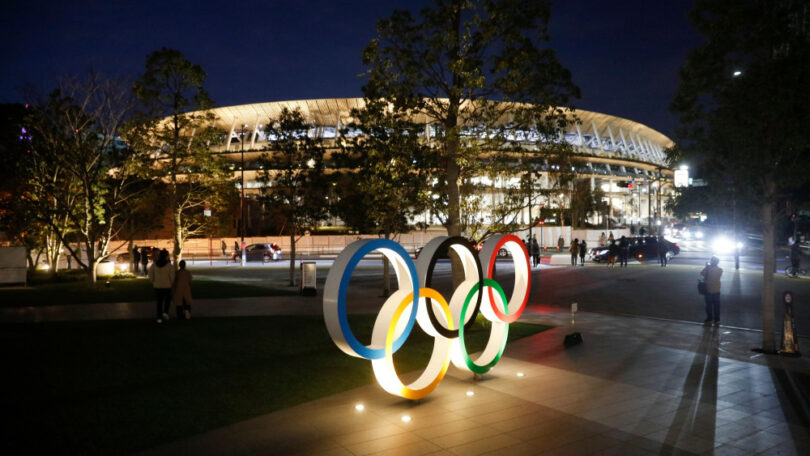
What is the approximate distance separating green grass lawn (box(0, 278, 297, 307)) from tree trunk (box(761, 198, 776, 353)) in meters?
15.6

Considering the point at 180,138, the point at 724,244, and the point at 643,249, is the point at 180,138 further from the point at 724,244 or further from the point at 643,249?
the point at 724,244

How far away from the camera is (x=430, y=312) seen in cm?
743

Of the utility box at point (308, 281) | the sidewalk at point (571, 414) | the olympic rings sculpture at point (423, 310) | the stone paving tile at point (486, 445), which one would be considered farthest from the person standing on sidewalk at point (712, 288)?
the utility box at point (308, 281)

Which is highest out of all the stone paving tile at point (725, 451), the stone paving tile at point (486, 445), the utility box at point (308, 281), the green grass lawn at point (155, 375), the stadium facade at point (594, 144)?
the stadium facade at point (594, 144)

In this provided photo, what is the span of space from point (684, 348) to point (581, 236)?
152ft

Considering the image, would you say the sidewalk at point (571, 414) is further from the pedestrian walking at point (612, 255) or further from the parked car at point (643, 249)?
the parked car at point (643, 249)

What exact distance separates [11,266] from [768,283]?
90.2ft

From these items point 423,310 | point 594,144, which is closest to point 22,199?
point 423,310

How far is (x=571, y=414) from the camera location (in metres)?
6.78

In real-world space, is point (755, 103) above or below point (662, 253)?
above

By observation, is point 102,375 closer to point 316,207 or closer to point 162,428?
point 162,428

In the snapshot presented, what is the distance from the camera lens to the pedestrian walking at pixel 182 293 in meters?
13.5

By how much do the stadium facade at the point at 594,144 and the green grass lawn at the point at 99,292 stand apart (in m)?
48.7

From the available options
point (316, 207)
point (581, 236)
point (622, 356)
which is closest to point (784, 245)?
point (581, 236)
